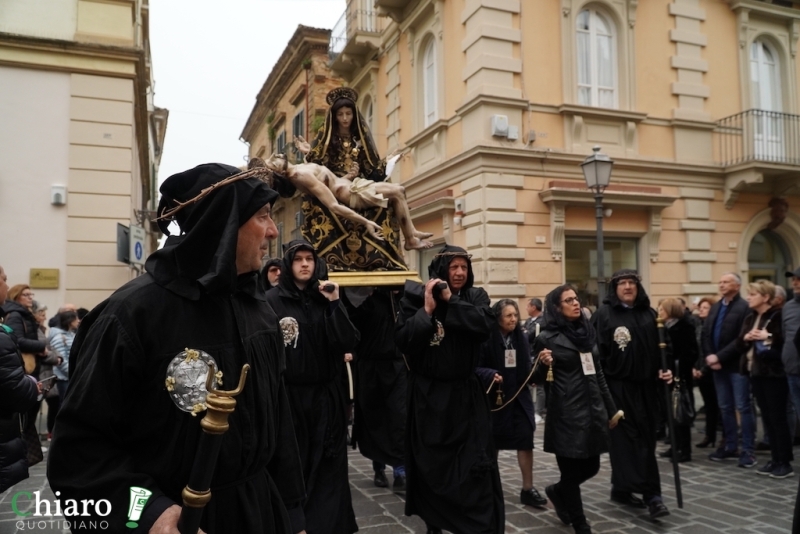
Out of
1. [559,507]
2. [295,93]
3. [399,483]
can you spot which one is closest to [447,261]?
[559,507]

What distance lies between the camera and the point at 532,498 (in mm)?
5562

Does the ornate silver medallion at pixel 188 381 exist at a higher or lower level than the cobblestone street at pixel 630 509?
higher

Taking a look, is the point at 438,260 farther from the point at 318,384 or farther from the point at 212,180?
the point at 212,180

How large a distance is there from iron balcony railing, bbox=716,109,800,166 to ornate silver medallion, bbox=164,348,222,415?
15.2m

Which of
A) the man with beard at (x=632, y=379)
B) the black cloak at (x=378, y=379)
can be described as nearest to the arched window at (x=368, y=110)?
the black cloak at (x=378, y=379)

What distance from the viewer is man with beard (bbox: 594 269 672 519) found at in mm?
5480

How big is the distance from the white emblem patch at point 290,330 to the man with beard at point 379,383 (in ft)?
4.83

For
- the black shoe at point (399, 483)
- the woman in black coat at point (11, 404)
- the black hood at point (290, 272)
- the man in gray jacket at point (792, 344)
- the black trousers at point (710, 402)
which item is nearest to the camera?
the woman in black coat at point (11, 404)

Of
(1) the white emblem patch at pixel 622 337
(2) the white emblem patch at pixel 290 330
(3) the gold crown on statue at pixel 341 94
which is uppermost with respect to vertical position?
(3) the gold crown on statue at pixel 341 94

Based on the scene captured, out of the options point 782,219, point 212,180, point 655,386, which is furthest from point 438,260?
point 782,219

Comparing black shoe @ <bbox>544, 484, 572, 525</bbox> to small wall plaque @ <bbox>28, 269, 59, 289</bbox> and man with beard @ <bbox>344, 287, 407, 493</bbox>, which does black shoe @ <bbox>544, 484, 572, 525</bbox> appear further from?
small wall plaque @ <bbox>28, 269, 59, 289</bbox>

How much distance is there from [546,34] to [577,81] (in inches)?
48.2

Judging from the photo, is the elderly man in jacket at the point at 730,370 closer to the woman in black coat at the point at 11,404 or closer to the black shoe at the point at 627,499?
the black shoe at the point at 627,499

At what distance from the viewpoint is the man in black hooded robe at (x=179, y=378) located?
183cm
